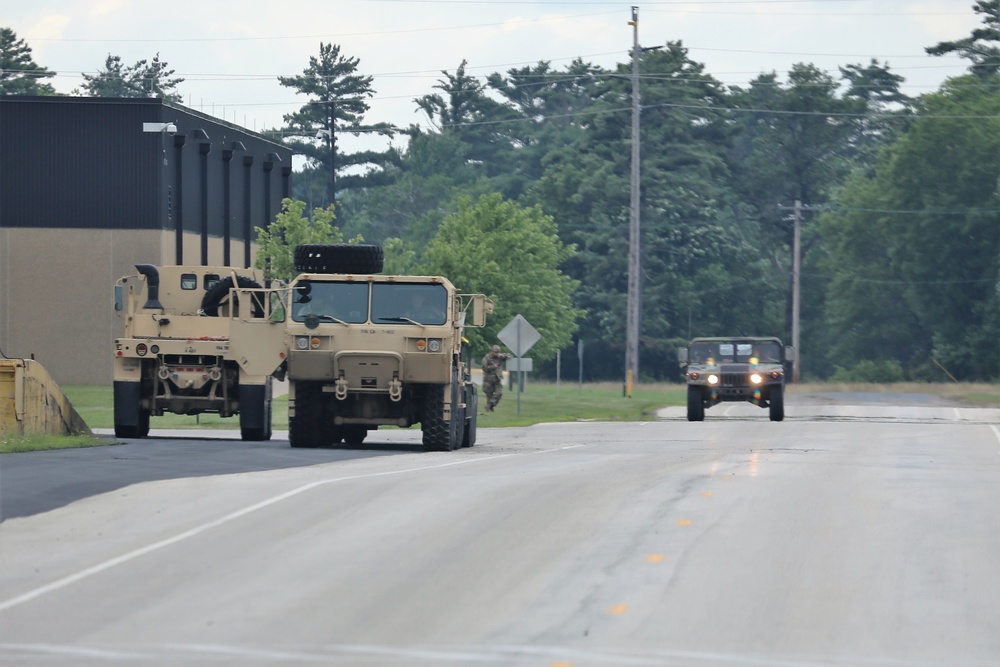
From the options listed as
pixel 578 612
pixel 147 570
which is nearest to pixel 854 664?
pixel 578 612

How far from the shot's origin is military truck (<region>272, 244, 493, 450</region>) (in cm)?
2377

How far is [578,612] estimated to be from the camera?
1001 centimetres

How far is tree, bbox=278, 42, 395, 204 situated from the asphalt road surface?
312ft

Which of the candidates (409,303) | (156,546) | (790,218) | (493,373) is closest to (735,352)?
(493,373)

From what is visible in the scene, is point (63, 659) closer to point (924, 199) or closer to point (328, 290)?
point (328, 290)

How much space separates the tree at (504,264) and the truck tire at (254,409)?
82.0ft

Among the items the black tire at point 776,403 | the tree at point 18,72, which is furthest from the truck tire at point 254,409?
the tree at point 18,72

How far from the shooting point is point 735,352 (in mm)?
37312

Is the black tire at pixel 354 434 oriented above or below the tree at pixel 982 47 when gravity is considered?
below

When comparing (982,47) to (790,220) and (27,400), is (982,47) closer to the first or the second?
(790,220)

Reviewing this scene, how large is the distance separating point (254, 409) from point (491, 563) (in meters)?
14.9

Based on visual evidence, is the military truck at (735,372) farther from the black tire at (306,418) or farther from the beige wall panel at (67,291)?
the beige wall panel at (67,291)

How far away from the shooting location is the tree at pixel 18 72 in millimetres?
112950

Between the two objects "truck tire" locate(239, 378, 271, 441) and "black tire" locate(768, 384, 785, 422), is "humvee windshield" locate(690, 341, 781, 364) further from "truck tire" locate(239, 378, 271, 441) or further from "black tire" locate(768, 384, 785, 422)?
"truck tire" locate(239, 378, 271, 441)
